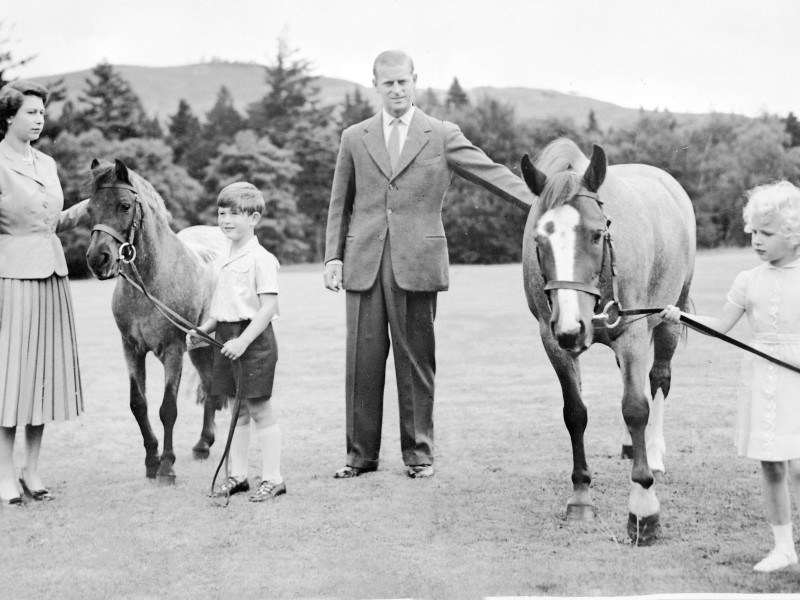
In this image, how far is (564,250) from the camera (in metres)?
3.29

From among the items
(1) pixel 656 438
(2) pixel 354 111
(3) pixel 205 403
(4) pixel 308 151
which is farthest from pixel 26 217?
(2) pixel 354 111

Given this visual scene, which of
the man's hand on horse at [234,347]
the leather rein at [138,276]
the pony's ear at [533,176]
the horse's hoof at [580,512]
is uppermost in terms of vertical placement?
the pony's ear at [533,176]

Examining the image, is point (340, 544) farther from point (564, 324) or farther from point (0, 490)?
point (0, 490)

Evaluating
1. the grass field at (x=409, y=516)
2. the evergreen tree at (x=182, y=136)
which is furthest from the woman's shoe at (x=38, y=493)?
the evergreen tree at (x=182, y=136)

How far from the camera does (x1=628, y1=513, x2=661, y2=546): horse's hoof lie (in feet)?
11.9

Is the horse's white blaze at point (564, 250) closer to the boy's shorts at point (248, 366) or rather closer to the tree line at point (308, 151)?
the boy's shorts at point (248, 366)

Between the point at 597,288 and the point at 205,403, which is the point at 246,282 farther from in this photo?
the point at 597,288

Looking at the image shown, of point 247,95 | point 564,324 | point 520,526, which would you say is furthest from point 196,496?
point 247,95

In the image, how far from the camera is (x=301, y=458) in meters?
5.73

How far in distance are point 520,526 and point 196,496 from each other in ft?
6.52

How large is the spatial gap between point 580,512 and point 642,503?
1.47 ft

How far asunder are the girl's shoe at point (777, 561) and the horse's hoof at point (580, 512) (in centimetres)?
98

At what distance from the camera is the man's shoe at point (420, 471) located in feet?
16.8

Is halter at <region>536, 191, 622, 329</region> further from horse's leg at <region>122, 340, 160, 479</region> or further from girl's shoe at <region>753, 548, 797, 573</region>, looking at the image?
horse's leg at <region>122, 340, 160, 479</region>
